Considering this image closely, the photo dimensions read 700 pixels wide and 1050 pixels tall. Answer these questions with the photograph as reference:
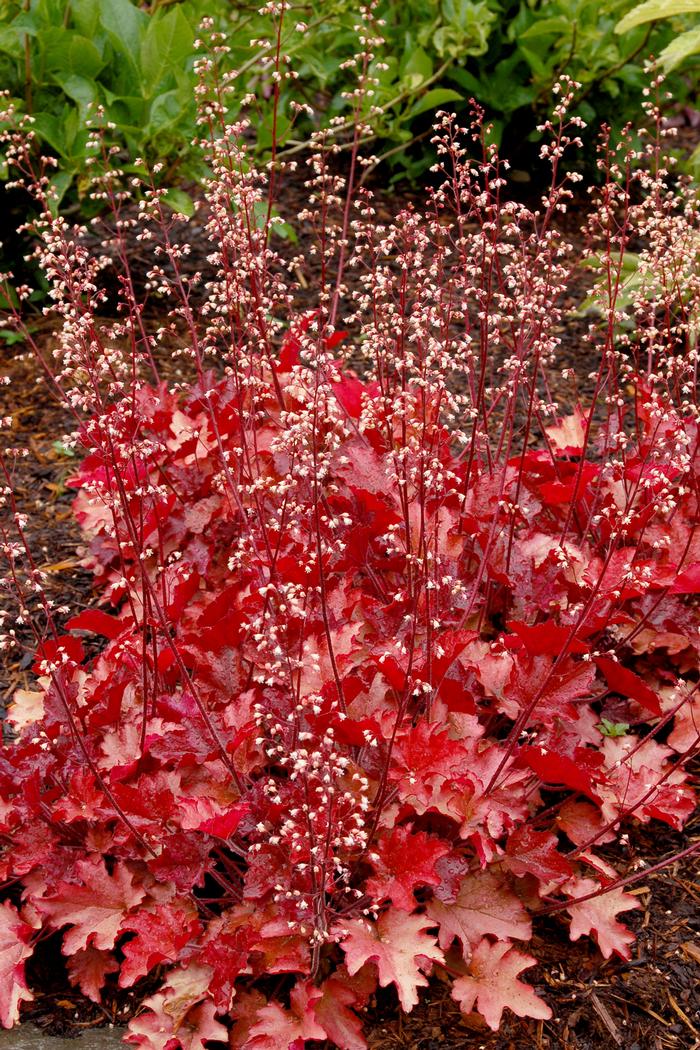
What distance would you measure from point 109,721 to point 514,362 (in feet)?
3.97

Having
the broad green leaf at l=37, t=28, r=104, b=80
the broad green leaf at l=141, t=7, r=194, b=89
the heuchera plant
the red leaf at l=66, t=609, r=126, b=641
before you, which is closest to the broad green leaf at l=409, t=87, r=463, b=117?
the broad green leaf at l=141, t=7, r=194, b=89

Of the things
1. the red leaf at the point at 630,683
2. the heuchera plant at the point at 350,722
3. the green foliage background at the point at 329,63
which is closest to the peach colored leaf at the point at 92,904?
the heuchera plant at the point at 350,722

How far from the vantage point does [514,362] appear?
2418mm

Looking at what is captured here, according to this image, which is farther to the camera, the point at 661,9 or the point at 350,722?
the point at 661,9

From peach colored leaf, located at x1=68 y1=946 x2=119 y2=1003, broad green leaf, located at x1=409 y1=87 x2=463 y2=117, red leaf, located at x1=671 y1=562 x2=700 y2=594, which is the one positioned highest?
broad green leaf, located at x1=409 y1=87 x2=463 y2=117

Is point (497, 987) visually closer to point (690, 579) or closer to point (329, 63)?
point (690, 579)

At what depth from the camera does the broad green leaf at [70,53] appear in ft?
12.9

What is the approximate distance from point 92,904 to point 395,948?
0.63m

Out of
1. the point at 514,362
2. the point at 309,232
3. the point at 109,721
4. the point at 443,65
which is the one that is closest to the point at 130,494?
the point at 109,721

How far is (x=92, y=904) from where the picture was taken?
2.23 metres

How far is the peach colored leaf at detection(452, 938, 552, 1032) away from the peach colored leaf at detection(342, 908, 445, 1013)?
10 cm

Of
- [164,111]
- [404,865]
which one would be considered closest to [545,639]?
[404,865]

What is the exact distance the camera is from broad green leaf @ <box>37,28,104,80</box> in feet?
12.9

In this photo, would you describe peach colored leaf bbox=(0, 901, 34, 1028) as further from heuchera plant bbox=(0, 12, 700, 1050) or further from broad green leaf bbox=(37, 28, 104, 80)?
broad green leaf bbox=(37, 28, 104, 80)
